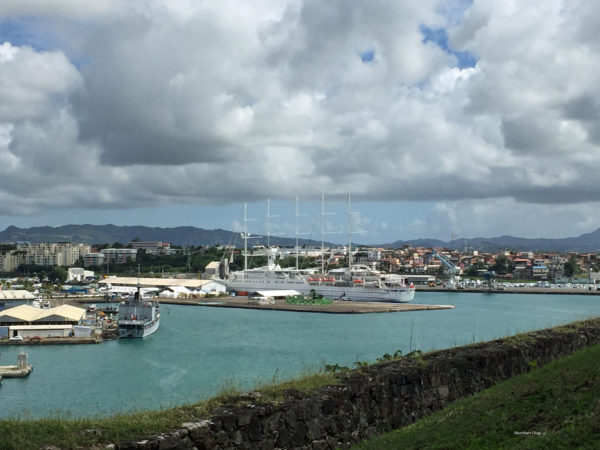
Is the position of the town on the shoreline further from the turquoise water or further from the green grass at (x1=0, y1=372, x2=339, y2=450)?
the green grass at (x1=0, y1=372, x2=339, y2=450)

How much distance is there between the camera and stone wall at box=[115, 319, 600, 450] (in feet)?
13.5

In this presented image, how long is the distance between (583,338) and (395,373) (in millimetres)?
4715

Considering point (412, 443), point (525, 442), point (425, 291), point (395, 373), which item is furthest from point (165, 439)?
point (425, 291)

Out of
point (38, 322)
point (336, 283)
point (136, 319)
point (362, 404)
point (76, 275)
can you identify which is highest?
point (362, 404)

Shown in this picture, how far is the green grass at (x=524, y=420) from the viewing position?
3.38 meters

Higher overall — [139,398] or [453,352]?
[453,352]

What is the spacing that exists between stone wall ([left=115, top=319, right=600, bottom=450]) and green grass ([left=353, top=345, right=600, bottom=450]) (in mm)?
300

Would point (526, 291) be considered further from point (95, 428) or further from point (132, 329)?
point (95, 428)

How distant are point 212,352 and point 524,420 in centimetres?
1899

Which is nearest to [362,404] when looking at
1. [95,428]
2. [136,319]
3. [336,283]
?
[95,428]

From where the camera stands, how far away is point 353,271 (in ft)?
192

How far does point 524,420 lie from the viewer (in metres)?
4.00

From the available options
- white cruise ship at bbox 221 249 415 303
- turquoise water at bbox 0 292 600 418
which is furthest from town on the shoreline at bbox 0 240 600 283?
turquoise water at bbox 0 292 600 418

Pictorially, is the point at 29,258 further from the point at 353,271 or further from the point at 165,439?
the point at 165,439
